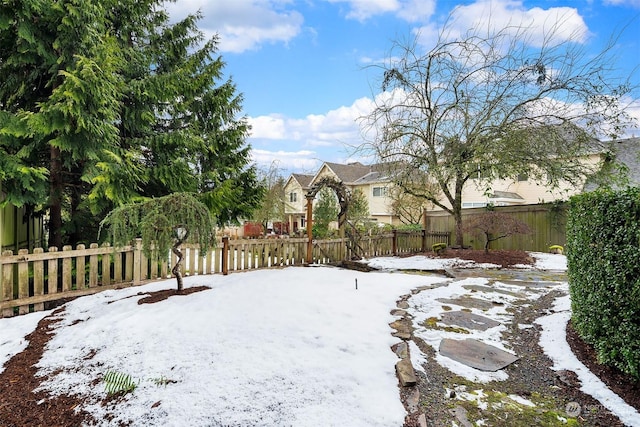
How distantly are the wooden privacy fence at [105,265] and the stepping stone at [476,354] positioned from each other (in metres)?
3.60

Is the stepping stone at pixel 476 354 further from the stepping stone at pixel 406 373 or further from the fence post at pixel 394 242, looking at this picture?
the fence post at pixel 394 242

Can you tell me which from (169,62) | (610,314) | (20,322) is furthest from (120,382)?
(169,62)

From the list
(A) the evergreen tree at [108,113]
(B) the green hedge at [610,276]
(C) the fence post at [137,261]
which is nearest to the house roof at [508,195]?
(A) the evergreen tree at [108,113]

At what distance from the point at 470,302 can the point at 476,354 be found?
1.83 metres

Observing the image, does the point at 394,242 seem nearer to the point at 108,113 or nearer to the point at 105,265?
the point at 105,265

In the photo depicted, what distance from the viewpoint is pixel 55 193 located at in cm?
607

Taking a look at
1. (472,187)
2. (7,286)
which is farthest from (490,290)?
(472,187)

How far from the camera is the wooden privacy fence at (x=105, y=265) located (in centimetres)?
494

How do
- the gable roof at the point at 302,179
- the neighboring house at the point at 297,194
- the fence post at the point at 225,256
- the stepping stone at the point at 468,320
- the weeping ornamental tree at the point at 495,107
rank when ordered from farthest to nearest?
the gable roof at the point at 302,179 → the neighboring house at the point at 297,194 → the weeping ornamental tree at the point at 495,107 → the fence post at the point at 225,256 → the stepping stone at the point at 468,320

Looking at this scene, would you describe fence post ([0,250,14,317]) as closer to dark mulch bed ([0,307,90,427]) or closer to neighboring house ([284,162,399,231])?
dark mulch bed ([0,307,90,427])

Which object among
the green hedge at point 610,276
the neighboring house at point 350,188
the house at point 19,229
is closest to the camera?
the green hedge at point 610,276

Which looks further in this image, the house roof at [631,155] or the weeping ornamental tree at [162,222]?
the house roof at [631,155]

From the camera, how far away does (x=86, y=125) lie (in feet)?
17.5

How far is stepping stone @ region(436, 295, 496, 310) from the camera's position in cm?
477
